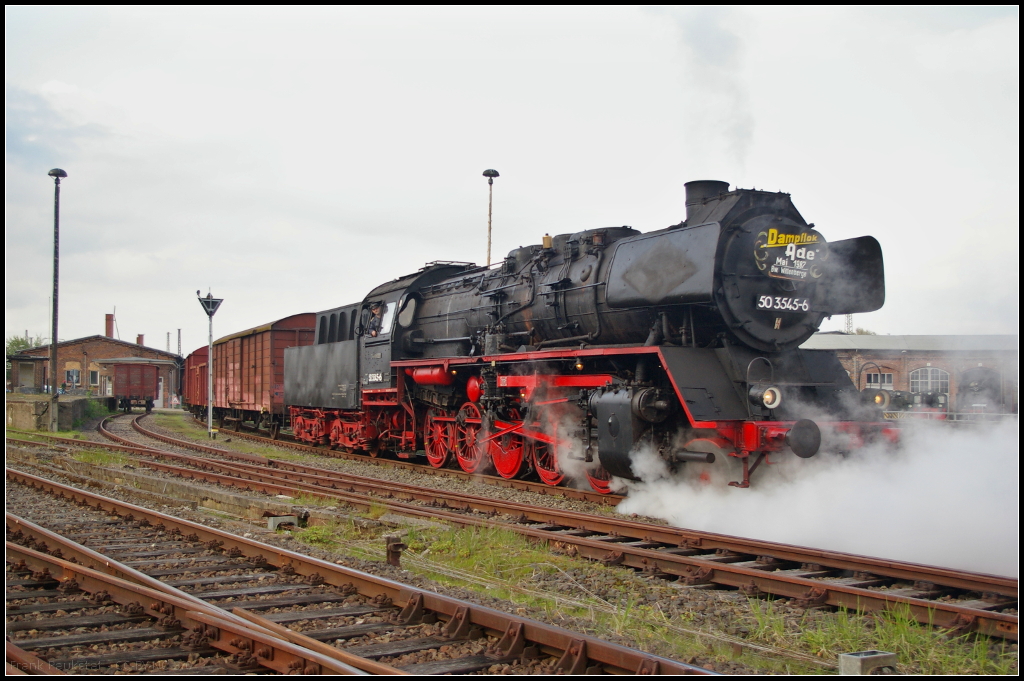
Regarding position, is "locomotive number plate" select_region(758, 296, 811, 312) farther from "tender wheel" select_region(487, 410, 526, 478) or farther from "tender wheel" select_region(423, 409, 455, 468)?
"tender wheel" select_region(423, 409, 455, 468)

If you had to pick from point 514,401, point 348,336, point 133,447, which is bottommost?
point 133,447

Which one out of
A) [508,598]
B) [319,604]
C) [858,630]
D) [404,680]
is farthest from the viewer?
[508,598]

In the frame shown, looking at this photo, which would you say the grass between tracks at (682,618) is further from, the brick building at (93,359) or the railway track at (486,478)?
the brick building at (93,359)

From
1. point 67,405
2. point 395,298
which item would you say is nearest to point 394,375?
point 395,298

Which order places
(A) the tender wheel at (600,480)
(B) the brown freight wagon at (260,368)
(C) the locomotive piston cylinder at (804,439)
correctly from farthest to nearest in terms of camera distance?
(B) the brown freight wagon at (260,368) → (A) the tender wheel at (600,480) → (C) the locomotive piston cylinder at (804,439)

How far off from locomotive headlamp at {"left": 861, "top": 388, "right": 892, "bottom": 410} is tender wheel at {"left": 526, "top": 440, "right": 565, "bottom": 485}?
395 cm

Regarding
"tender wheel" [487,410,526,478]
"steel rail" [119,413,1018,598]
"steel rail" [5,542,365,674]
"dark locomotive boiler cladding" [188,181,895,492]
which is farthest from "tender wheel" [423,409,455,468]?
"steel rail" [5,542,365,674]

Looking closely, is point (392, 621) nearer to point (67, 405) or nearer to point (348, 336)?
point (348, 336)

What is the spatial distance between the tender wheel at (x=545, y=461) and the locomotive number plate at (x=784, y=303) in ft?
11.6

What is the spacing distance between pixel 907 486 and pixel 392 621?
5.36m

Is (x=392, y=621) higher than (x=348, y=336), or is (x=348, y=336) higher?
(x=348, y=336)

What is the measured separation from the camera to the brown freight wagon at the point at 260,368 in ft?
69.8

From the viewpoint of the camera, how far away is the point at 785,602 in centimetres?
528

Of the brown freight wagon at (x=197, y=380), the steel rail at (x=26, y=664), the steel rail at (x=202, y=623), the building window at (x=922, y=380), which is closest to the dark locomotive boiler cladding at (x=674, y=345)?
the steel rail at (x=202, y=623)
